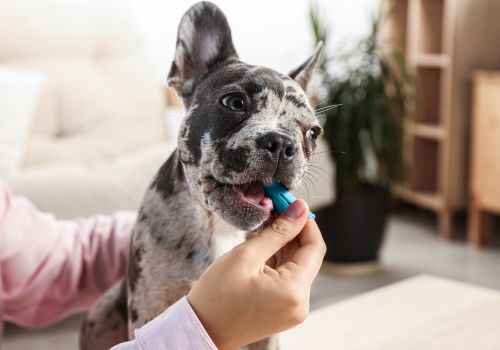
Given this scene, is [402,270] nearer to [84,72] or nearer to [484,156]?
[484,156]

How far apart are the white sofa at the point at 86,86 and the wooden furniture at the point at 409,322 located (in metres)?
Result: 0.95

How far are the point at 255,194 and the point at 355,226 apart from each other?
234 centimetres

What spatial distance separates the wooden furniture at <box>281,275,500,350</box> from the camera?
3.36 feet

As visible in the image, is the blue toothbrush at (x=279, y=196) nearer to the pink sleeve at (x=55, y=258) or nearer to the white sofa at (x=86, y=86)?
the pink sleeve at (x=55, y=258)

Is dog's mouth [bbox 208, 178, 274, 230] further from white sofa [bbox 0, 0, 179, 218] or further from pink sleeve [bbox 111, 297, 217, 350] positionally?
white sofa [bbox 0, 0, 179, 218]

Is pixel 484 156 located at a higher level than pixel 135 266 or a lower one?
lower

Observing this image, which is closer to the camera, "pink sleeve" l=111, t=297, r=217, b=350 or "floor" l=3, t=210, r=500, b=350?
"pink sleeve" l=111, t=297, r=217, b=350

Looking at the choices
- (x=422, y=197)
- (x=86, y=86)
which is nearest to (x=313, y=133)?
(x=86, y=86)

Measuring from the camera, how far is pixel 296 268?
62 cm

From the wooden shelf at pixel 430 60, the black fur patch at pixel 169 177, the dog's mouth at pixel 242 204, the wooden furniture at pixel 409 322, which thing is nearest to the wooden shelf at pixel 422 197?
the wooden shelf at pixel 430 60

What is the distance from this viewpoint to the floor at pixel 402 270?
6.96ft

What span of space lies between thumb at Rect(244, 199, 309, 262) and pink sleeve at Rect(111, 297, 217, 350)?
0.26 feet

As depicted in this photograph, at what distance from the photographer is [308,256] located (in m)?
0.64

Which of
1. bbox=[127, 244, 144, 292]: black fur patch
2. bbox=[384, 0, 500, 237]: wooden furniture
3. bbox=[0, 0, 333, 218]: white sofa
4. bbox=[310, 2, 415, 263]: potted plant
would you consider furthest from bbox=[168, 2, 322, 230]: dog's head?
bbox=[384, 0, 500, 237]: wooden furniture
